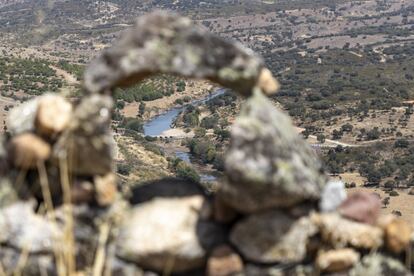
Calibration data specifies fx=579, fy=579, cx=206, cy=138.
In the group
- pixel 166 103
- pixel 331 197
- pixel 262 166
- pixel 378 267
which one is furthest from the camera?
pixel 166 103

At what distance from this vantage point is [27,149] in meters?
5.62

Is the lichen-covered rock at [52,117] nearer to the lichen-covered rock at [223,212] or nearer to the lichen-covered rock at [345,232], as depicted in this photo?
the lichen-covered rock at [223,212]

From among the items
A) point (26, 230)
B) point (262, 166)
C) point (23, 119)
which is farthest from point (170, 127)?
point (262, 166)

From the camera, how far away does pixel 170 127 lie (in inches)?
3895

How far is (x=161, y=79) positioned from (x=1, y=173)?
121269mm

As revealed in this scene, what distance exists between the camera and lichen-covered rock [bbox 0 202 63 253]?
18.6 feet

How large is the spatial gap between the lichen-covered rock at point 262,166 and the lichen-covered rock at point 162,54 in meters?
0.55

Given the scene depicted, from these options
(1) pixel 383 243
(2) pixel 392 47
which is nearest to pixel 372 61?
(2) pixel 392 47

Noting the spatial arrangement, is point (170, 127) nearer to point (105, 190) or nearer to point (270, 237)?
point (105, 190)

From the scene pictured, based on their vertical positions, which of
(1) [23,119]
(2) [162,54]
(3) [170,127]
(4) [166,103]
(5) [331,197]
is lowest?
(4) [166,103]

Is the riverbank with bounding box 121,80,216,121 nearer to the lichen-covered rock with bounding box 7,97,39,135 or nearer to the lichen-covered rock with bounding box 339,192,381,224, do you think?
the lichen-covered rock with bounding box 7,97,39,135

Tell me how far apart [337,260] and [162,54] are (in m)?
2.69

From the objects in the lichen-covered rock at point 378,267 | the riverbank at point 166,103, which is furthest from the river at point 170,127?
the lichen-covered rock at point 378,267

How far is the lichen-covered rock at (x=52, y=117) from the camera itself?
562 centimetres
